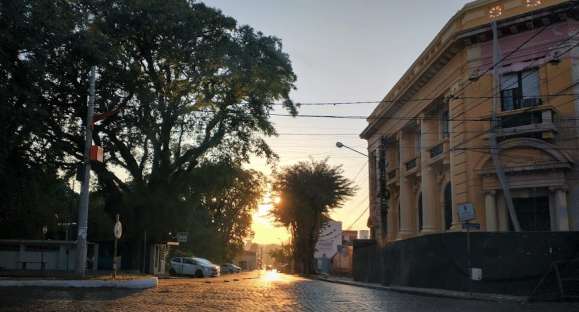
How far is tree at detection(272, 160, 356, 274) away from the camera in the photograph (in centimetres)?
4821

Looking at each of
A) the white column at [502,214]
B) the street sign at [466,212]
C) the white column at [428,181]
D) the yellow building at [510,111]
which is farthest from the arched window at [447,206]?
the street sign at [466,212]

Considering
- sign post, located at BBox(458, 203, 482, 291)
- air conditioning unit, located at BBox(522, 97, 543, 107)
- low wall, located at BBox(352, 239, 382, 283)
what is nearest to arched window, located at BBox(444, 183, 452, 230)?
low wall, located at BBox(352, 239, 382, 283)

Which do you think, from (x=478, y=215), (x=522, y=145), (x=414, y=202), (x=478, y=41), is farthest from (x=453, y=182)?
(x=414, y=202)

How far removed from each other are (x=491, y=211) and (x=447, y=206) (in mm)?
5598

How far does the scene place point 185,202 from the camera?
3559 centimetres

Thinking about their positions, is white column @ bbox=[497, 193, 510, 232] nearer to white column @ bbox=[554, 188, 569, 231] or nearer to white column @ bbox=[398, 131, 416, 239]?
white column @ bbox=[554, 188, 569, 231]

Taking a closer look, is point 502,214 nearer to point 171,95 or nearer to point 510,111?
point 510,111

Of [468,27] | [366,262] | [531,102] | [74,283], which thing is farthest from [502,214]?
[74,283]

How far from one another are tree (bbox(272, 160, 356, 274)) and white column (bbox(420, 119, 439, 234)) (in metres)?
16.0

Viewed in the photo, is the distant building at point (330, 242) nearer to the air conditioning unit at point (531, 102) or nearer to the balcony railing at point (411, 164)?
the balcony railing at point (411, 164)

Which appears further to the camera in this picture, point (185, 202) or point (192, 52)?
point (185, 202)

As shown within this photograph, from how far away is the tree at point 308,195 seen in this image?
4821 cm

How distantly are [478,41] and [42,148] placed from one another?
1872 centimetres

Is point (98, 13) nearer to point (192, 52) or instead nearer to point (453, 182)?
point (192, 52)
